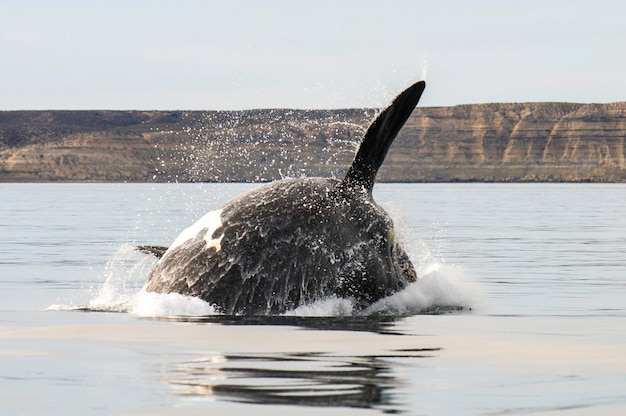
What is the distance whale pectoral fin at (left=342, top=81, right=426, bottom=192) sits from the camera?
45.7 ft

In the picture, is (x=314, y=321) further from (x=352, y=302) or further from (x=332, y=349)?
(x=332, y=349)

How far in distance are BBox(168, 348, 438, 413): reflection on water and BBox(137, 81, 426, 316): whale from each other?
8.45 feet

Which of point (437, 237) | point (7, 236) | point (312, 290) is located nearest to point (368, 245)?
point (312, 290)

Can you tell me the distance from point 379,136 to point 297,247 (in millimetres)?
1668

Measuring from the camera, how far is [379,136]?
46.6ft

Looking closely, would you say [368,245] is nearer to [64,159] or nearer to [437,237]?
[437,237]

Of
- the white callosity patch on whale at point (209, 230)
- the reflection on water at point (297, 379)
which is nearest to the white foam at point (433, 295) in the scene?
the white callosity patch on whale at point (209, 230)

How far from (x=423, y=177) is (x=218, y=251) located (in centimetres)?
18343

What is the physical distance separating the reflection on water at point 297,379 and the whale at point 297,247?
2574mm

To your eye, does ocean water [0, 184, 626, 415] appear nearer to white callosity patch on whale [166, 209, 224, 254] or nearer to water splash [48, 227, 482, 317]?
water splash [48, 227, 482, 317]

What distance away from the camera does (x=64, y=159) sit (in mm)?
189250

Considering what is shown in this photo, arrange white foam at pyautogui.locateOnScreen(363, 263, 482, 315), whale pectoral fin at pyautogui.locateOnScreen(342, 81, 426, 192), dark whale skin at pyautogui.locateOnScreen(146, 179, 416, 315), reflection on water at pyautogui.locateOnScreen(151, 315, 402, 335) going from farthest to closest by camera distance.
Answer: white foam at pyautogui.locateOnScreen(363, 263, 482, 315)
whale pectoral fin at pyautogui.locateOnScreen(342, 81, 426, 192)
dark whale skin at pyautogui.locateOnScreen(146, 179, 416, 315)
reflection on water at pyautogui.locateOnScreen(151, 315, 402, 335)

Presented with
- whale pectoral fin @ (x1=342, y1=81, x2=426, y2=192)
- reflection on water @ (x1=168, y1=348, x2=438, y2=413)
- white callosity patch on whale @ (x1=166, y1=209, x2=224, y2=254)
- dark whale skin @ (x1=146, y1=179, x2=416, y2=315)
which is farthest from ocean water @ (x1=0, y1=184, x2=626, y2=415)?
whale pectoral fin @ (x1=342, y1=81, x2=426, y2=192)

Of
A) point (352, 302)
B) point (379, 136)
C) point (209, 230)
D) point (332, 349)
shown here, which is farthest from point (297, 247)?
point (332, 349)
